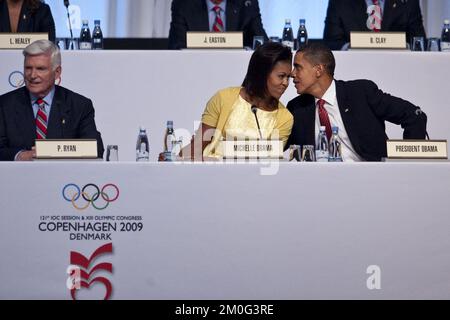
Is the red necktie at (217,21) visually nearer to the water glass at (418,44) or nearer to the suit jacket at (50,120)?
the water glass at (418,44)

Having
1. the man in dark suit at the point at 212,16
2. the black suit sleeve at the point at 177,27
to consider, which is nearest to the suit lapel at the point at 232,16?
the man in dark suit at the point at 212,16

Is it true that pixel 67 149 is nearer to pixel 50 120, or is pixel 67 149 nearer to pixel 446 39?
pixel 50 120

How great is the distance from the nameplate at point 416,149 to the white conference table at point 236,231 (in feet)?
0.50

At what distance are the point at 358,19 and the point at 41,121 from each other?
Answer: 5.80 ft

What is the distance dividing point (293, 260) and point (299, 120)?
3.20 feet

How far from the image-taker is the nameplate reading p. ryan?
11.5ft

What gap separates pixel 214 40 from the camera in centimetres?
467

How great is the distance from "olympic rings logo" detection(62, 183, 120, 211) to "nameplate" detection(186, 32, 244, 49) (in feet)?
4.69

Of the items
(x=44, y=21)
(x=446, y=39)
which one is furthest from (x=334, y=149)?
(x=44, y=21)

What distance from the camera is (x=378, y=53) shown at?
15.2 ft

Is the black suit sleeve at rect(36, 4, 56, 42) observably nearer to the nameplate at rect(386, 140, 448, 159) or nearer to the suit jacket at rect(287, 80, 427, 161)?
the suit jacket at rect(287, 80, 427, 161)
